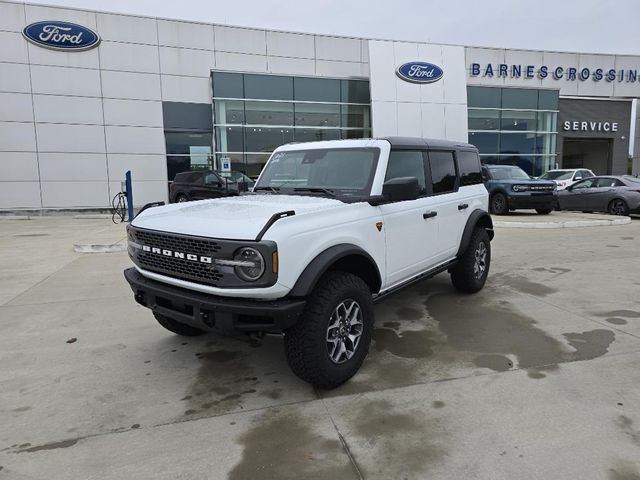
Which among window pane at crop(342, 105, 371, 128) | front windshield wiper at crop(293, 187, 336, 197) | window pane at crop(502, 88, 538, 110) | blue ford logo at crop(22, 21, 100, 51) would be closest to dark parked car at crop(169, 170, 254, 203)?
blue ford logo at crop(22, 21, 100, 51)

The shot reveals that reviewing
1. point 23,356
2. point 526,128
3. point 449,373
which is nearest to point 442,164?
point 449,373

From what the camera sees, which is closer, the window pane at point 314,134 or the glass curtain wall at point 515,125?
the window pane at point 314,134

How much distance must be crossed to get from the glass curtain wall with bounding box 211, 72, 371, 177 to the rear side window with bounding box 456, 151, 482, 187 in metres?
15.8

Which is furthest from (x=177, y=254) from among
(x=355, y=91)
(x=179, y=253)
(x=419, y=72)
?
(x=419, y=72)

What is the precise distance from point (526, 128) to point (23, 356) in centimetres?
2746

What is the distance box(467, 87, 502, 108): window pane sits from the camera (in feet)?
82.0

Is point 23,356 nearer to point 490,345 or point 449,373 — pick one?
point 449,373

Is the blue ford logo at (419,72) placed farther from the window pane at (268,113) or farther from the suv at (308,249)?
the suv at (308,249)

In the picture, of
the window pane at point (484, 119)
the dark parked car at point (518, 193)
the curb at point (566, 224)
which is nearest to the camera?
the curb at point (566, 224)

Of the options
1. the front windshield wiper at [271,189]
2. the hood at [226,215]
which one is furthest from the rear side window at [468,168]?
the hood at [226,215]

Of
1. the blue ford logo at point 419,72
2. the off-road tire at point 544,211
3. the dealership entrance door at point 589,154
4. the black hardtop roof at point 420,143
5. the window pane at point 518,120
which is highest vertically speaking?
the blue ford logo at point 419,72

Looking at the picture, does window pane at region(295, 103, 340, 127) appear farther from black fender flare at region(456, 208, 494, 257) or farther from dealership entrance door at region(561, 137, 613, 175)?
dealership entrance door at region(561, 137, 613, 175)

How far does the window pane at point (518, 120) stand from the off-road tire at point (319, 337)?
25.2 metres

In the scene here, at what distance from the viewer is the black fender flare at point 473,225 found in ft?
17.9
